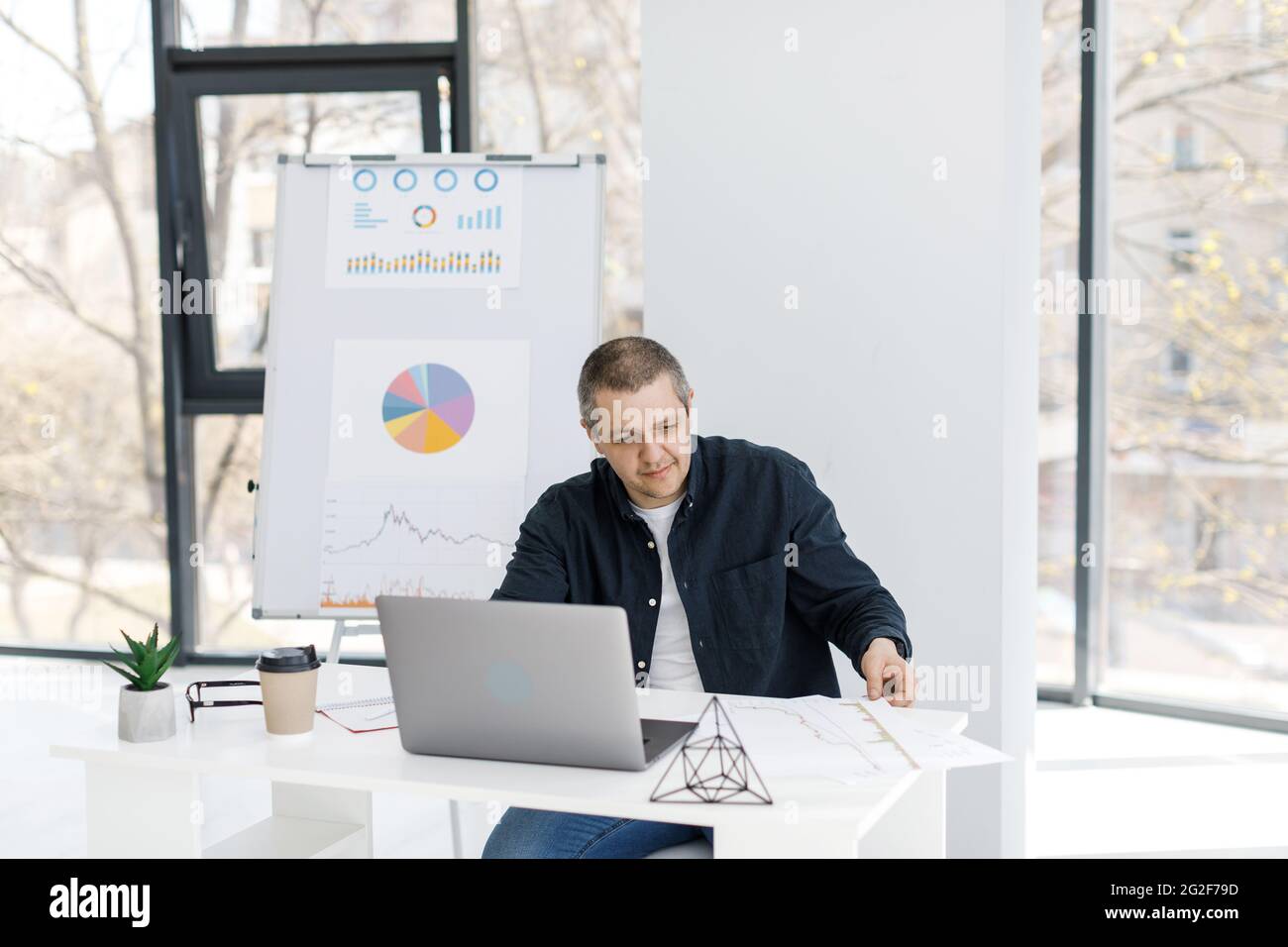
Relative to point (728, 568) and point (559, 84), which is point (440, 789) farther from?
point (559, 84)

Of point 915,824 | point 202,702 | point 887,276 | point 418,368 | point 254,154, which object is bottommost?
point 915,824

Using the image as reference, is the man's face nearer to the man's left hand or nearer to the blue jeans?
the man's left hand

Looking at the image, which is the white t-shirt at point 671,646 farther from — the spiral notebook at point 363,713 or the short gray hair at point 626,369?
the spiral notebook at point 363,713

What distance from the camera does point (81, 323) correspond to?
4.20 m

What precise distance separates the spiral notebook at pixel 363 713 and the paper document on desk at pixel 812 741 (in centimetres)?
46

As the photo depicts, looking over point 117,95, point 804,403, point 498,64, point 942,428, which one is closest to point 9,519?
point 117,95

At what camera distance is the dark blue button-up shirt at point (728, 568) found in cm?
199

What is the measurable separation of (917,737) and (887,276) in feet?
4.10

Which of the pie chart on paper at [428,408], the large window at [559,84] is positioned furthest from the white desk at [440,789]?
the large window at [559,84]

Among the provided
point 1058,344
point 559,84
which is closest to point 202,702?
point 559,84

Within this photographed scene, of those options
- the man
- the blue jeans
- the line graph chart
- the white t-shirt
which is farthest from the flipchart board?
the blue jeans
